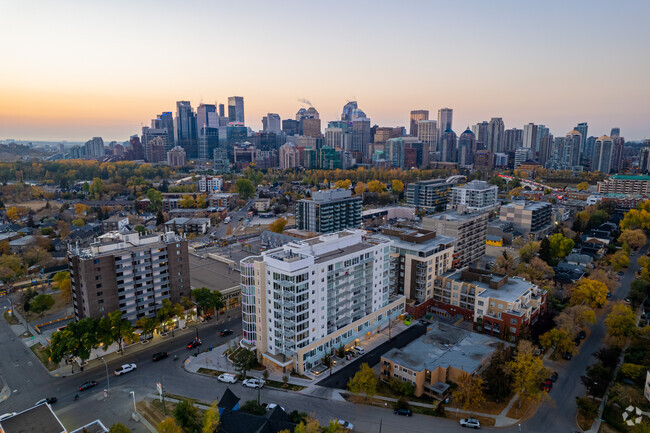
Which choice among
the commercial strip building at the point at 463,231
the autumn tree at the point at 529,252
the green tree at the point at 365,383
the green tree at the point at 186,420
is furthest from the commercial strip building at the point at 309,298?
the autumn tree at the point at 529,252

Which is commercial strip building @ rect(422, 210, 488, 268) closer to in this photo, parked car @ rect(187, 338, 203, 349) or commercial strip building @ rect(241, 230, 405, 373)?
commercial strip building @ rect(241, 230, 405, 373)

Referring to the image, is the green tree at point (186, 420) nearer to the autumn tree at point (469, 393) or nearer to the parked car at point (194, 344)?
the parked car at point (194, 344)

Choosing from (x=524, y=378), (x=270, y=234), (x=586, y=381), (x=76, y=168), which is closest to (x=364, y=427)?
(x=524, y=378)

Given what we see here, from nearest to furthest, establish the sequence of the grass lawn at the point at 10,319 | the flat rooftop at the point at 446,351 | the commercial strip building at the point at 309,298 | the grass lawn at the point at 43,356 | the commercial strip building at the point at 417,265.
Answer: the flat rooftop at the point at 446,351, the commercial strip building at the point at 309,298, the grass lawn at the point at 43,356, the grass lawn at the point at 10,319, the commercial strip building at the point at 417,265

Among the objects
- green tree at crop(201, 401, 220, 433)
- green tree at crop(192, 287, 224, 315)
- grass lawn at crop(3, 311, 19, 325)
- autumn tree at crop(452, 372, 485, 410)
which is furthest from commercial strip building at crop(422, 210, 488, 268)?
grass lawn at crop(3, 311, 19, 325)

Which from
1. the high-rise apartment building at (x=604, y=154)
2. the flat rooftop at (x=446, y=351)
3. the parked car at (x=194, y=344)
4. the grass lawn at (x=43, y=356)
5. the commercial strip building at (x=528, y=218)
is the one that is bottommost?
the grass lawn at (x=43, y=356)

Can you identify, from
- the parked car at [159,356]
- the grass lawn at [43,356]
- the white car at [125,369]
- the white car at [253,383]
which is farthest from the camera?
the parked car at [159,356]
